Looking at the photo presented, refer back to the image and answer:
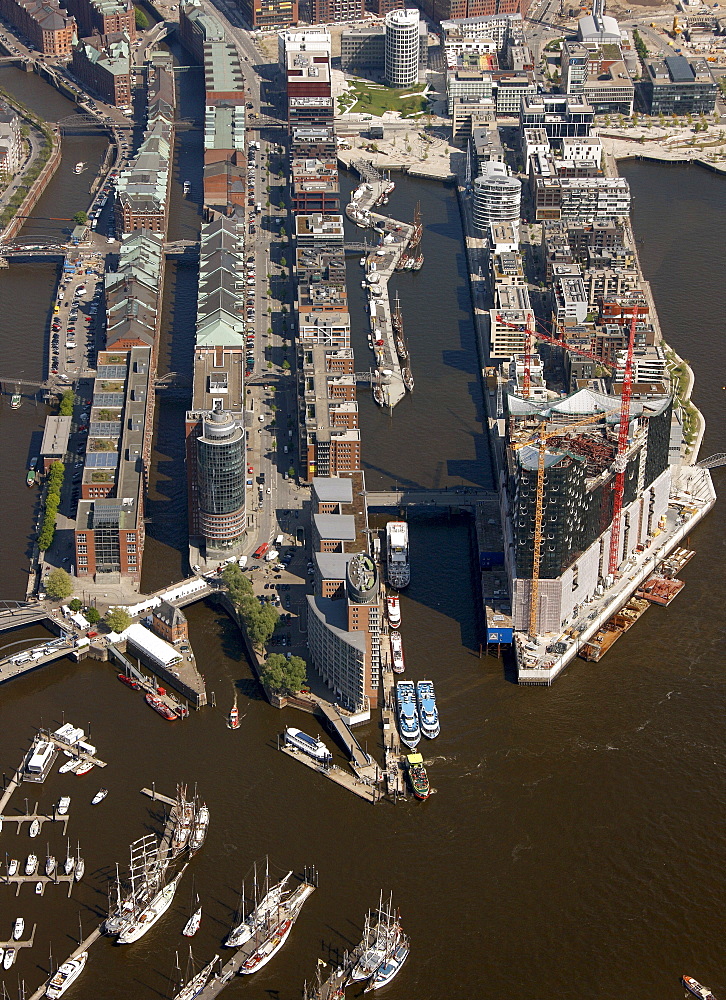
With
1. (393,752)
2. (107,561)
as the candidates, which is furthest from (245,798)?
(107,561)

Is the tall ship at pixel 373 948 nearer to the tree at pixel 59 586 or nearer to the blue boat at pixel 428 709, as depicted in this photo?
the blue boat at pixel 428 709

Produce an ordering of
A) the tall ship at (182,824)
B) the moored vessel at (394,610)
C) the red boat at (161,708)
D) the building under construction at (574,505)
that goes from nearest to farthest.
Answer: the tall ship at (182,824), the red boat at (161,708), the building under construction at (574,505), the moored vessel at (394,610)

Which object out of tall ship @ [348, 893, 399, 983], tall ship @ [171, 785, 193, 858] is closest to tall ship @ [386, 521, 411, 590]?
tall ship @ [171, 785, 193, 858]

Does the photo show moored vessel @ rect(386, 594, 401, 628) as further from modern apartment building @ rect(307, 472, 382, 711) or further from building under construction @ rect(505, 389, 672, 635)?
building under construction @ rect(505, 389, 672, 635)

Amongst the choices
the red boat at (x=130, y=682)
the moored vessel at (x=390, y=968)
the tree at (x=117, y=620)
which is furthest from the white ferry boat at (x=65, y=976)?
the tree at (x=117, y=620)

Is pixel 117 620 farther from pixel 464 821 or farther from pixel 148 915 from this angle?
pixel 464 821

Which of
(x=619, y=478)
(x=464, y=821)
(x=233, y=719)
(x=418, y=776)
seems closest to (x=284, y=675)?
(x=233, y=719)
